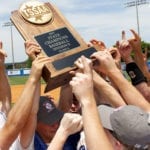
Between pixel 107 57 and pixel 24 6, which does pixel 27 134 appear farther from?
pixel 24 6

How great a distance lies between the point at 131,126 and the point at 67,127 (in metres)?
0.67

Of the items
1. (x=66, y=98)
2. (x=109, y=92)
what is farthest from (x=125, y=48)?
(x=109, y=92)

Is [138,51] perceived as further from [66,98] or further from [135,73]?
[66,98]

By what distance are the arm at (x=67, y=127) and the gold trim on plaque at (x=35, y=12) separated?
1.04 metres

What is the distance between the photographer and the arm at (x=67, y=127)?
3408 millimetres

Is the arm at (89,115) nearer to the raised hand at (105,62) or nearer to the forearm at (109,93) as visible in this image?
the raised hand at (105,62)

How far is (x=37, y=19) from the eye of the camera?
4.11 meters

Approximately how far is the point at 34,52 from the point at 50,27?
38 cm

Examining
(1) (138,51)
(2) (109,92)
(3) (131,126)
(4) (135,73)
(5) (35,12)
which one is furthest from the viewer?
(1) (138,51)

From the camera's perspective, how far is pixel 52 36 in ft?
13.3

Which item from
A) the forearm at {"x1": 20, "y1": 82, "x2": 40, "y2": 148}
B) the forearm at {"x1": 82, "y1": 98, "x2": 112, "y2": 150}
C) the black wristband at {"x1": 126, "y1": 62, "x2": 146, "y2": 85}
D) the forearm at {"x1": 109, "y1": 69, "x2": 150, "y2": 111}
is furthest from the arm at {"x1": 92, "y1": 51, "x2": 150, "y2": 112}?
the black wristband at {"x1": 126, "y1": 62, "x2": 146, "y2": 85}

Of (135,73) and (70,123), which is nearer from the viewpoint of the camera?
(70,123)

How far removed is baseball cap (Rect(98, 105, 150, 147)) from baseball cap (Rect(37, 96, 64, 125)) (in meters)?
1.21

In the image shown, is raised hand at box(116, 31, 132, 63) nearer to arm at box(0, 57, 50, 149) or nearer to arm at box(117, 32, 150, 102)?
arm at box(117, 32, 150, 102)
